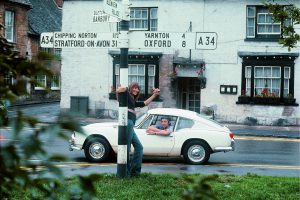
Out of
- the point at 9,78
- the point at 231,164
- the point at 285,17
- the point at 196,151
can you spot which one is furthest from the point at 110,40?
the point at 9,78

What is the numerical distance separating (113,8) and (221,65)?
18284 mm

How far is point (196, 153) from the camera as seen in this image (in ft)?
42.8

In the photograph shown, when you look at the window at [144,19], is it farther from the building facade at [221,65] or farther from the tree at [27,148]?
the tree at [27,148]

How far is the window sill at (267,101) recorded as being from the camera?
26000 mm

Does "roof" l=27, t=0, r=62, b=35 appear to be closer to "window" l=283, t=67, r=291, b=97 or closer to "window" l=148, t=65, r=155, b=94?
"window" l=148, t=65, r=155, b=94

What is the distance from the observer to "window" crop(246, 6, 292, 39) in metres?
26.6

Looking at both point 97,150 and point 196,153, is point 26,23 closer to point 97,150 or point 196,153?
point 97,150

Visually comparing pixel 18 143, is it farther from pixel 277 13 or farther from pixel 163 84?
pixel 163 84

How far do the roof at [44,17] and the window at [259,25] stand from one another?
19.2 meters

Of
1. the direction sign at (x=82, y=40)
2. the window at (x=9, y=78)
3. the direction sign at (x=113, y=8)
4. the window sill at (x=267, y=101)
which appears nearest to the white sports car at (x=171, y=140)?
the direction sign at (x=82, y=40)

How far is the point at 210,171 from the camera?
12.1 meters

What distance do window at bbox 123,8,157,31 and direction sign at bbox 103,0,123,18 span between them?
18455mm

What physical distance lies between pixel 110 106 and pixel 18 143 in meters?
26.4

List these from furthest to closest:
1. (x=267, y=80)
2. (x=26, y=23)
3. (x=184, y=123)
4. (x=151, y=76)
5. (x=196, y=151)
A: (x=26, y=23) < (x=151, y=76) < (x=267, y=80) < (x=184, y=123) < (x=196, y=151)
